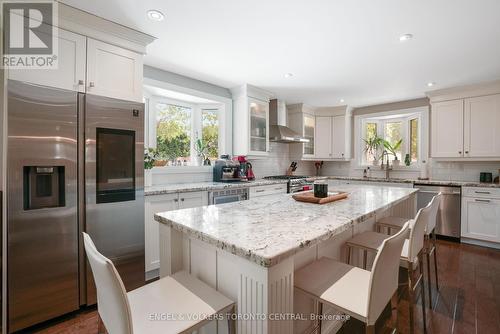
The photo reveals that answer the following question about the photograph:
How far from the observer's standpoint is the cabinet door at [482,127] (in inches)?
136

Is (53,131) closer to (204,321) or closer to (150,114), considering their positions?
(150,114)

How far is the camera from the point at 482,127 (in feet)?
11.6

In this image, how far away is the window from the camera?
459 centimetres

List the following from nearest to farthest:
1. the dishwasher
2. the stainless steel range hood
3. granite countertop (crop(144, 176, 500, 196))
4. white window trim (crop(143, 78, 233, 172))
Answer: granite countertop (crop(144, 176, 500, 196))
white window trim (crop(143, 78, 233, 172))
the dishwasher
the stainless steel range hood

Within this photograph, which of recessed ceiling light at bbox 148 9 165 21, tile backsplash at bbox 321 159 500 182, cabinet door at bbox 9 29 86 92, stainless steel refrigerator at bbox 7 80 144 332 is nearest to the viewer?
stainless steel refrigerator at bbox 7 80 144 332

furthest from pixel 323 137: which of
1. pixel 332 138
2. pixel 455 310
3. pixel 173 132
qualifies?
pixel 455 310

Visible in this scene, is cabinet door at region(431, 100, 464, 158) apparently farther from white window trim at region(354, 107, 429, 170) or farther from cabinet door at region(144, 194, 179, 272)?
cabinet door at region(144, 194, 179, 272)

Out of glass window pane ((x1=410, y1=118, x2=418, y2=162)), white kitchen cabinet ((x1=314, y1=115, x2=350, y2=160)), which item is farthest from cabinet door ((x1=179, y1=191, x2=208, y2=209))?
glass window pane ((x1=410, y1=118, x2=418, y2=162))

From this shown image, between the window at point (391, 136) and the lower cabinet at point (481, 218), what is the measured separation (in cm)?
123

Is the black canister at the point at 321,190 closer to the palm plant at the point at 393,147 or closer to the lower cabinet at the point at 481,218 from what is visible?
the lower cabinet at the point at 481,218

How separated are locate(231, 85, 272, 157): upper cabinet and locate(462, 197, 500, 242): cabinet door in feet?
9.82

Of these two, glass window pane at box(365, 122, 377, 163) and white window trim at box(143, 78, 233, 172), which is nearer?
white window trim at box(143, 78, 233, 172)

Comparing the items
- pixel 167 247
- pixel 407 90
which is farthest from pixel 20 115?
pixel 407 90

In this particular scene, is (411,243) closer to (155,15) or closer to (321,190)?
(321,190)
